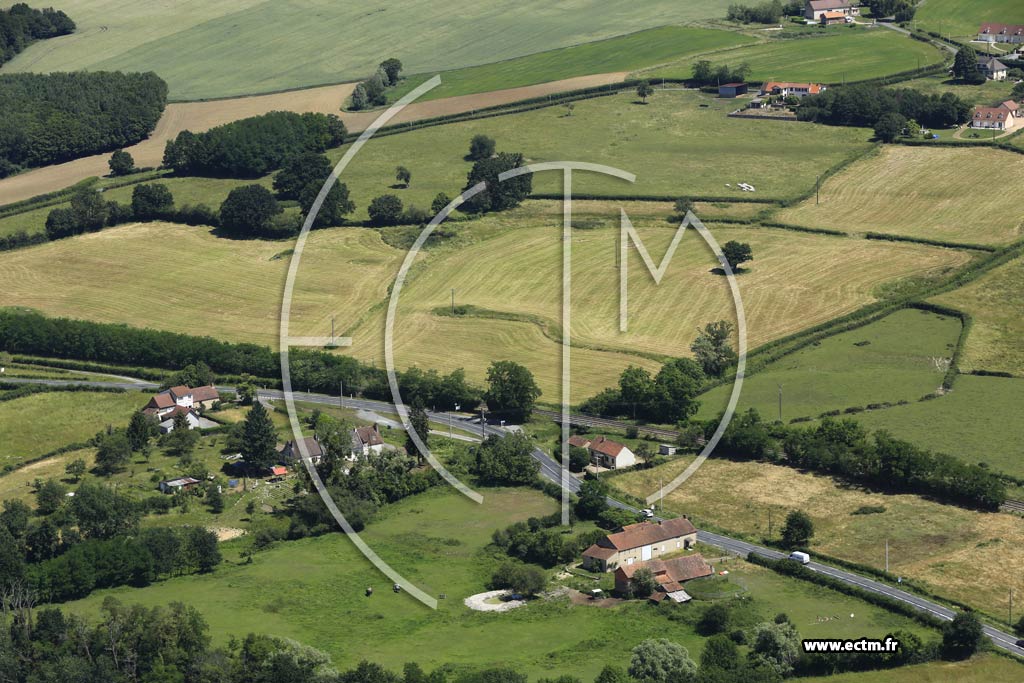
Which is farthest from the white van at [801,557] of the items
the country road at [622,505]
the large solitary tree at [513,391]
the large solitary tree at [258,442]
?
the large solitary tree at [258,442]

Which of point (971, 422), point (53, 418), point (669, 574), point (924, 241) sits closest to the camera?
point (669, 574)

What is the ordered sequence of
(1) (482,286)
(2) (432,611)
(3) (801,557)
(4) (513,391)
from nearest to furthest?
(2) (432,611), (3) (801,557), (4) (513,391), (1) (482,286)

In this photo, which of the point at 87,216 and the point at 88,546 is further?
the point at 87,216

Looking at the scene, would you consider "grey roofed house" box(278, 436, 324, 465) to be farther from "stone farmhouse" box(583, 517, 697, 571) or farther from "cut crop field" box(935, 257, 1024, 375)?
"cut crop field" box(935, 257, 1024, 375)

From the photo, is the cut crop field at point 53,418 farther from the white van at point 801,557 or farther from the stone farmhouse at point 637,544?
the white van at point 801,557

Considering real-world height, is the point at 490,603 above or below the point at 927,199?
below

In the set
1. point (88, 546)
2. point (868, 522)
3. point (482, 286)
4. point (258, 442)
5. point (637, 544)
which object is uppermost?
point (88, 546)

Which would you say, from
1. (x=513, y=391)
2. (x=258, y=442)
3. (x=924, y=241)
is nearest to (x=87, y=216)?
(x=258, y=442)

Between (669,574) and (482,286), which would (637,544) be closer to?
(669,574)
